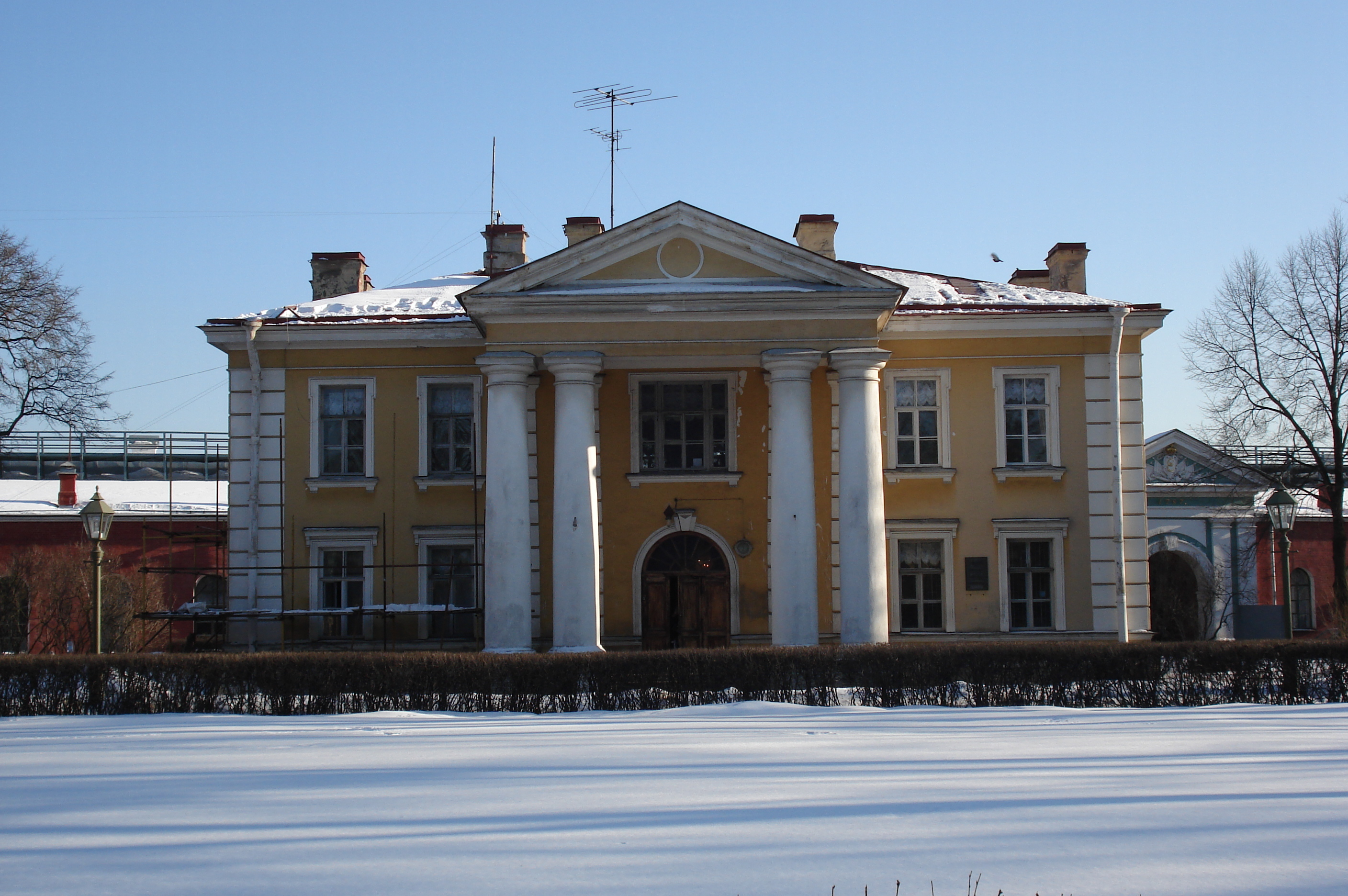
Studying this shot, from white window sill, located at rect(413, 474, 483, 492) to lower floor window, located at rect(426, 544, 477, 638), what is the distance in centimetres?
106

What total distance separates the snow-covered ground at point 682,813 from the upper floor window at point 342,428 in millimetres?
9894

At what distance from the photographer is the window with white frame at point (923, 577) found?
19.4 m

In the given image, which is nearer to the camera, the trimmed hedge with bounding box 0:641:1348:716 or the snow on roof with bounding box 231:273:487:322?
the trimmed hedge with bounding box 0:641:1348:716

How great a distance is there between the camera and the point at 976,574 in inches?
765

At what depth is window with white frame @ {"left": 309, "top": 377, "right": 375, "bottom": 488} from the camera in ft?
65.0

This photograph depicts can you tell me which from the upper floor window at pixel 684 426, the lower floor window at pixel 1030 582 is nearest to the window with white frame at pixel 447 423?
the upper floor window at pixel 684 426

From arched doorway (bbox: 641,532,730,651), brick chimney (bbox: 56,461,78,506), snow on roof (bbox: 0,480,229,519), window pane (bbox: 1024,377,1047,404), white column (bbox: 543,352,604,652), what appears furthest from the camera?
brick chimney (bbox: 56,461,78,506)

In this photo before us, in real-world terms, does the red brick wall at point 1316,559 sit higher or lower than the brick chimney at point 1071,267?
lower

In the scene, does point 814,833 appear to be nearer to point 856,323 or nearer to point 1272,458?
point 856,323

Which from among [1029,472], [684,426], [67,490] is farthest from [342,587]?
[67,490]

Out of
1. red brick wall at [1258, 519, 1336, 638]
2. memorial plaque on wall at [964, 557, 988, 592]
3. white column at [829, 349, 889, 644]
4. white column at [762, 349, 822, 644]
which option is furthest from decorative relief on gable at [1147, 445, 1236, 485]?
white column at [762, 349, 822, 644]

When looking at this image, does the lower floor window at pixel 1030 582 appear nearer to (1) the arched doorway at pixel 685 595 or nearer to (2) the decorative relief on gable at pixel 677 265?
(1) the arched doorway at pixel 685 595

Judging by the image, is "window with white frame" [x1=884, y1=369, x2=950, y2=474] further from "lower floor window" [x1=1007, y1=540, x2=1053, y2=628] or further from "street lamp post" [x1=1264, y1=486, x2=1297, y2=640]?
"street lamp post" [x1=1264, y1=486, x2=1297, y2=640]

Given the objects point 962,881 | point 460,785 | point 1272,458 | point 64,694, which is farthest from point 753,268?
point 1272,458
